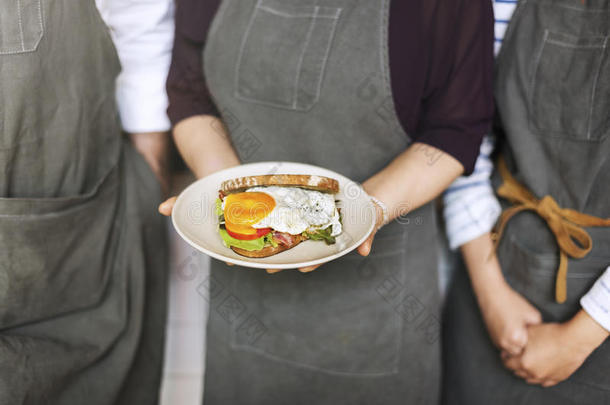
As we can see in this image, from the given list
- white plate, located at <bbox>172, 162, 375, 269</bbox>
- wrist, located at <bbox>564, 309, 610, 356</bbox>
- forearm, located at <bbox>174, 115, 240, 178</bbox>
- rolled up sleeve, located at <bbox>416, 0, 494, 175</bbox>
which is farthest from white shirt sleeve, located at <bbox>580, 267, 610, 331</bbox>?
forearm, located at <bbox>174, 115, 240, 178</bbox>

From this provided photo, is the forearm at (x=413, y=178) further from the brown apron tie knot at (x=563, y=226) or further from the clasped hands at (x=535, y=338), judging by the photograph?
the clasped hands at (x=535, y=338)

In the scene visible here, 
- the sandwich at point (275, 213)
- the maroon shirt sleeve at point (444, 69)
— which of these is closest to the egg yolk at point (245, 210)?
the sandwich at point (275, 213)

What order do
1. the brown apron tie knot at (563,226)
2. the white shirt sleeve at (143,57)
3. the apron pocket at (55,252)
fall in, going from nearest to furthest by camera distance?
Answer: the apron pocket at (55,252), the brown apron tie knot at (563,226), the white shirt sleeve at (143,57)

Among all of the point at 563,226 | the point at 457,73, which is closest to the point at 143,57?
the point at 457,73

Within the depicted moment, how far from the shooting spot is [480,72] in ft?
3.32

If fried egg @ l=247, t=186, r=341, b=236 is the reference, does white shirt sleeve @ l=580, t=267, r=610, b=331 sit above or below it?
below

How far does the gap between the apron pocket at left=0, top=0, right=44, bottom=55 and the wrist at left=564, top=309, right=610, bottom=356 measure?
1.17m

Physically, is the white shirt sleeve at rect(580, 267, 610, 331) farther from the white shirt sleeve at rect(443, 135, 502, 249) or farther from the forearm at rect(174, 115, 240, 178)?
the forearm at rect(174, 115, 240, 178)

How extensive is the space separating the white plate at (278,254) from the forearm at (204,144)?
17 centimetres

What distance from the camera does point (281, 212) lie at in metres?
0.83

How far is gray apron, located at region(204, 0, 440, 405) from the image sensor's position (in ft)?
3.31

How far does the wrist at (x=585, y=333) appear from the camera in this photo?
3.10ft

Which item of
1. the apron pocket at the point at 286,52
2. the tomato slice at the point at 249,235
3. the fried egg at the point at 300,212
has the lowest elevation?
the tomato slice at the point at 249,235

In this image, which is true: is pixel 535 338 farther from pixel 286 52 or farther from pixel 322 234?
pixel 286 52
